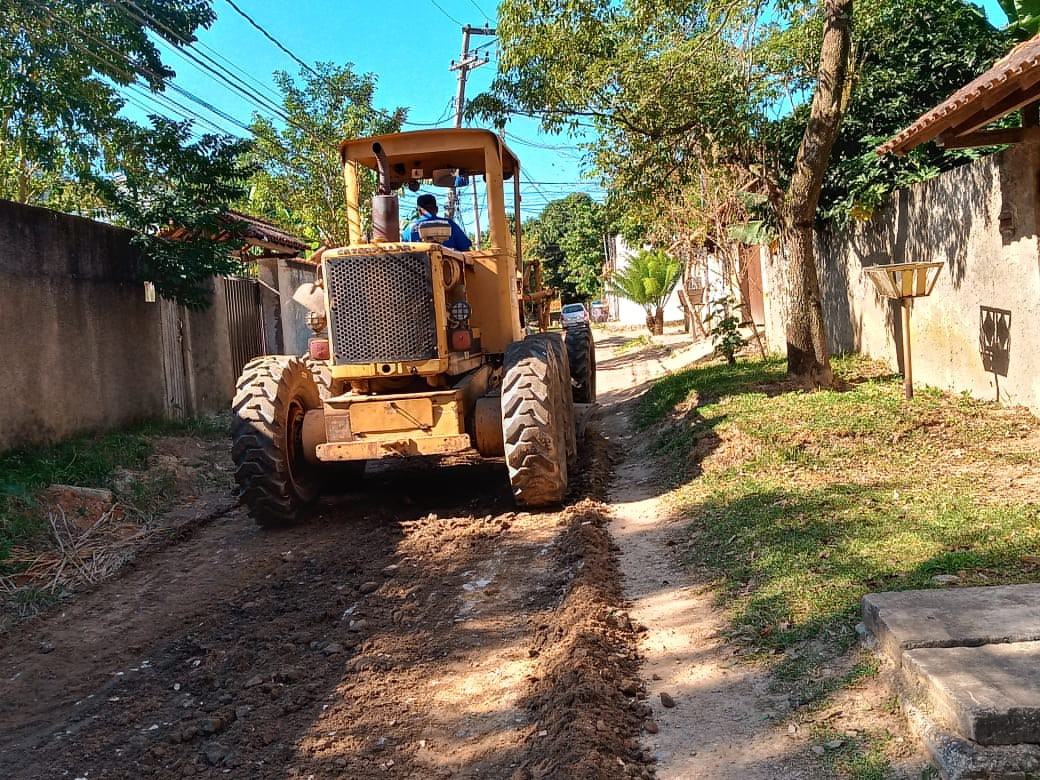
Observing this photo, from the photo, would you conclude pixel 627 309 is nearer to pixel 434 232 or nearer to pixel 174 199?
pixel 174 199

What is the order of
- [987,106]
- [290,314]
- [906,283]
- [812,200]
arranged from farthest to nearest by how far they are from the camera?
1. [290,314]
2. [812,200]
3. [906,283]
4. [987,106]

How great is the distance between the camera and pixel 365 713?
12.7 ft

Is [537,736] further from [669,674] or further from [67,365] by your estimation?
[67,365]

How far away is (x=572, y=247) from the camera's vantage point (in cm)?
5631

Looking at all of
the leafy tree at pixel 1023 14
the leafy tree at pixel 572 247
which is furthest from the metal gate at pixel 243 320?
the leafy tree at pixel 572 247

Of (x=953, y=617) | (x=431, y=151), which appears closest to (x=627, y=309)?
(x=431, y=151)

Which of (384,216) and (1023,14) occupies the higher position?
(1023,14)

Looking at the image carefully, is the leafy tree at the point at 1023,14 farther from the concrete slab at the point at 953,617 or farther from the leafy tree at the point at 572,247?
the leafy tree at the point at 572,247

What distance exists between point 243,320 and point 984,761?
44.6 feet

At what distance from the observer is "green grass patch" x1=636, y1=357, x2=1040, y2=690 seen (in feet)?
14.1

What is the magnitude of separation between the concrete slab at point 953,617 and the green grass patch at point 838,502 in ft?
0.81

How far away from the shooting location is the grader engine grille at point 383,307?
22.3 feet

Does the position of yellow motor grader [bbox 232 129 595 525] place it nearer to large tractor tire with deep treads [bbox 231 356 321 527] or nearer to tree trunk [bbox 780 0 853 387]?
large tractor tire with deep treads [bbox 231 356 321 527]

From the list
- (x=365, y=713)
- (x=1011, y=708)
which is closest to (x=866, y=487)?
(x=1011, y=708)
